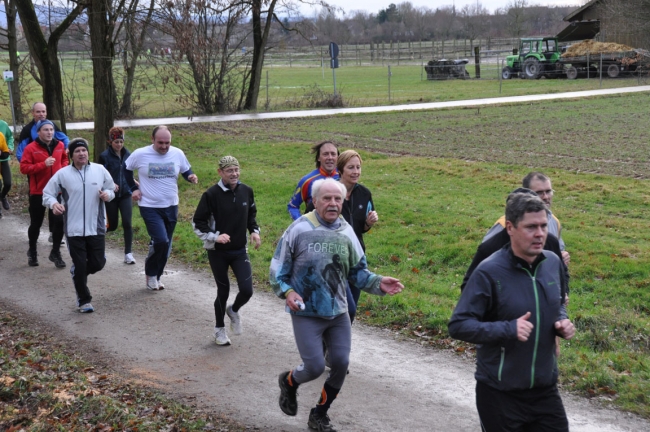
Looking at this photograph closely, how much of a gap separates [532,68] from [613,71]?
5252mm

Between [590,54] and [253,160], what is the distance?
109 feet

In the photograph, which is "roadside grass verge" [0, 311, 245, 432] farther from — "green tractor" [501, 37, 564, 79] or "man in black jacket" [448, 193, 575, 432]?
"green tractor" [501, 37, 564, 79]

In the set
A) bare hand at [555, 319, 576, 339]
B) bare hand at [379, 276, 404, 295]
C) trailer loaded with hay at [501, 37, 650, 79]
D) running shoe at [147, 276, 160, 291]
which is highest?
trailer loaded with hay at [501, 37, 650, 79]

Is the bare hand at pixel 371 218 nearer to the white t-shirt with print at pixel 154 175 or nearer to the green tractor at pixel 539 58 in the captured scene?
the white t-shirt with print at pixel 154 175

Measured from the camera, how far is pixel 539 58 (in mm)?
49688

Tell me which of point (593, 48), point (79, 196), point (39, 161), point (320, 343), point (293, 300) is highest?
point (593, 48)

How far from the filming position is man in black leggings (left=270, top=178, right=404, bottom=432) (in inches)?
218

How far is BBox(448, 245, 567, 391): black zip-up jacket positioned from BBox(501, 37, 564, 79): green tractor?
4788 centimetres

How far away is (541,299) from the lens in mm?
4137

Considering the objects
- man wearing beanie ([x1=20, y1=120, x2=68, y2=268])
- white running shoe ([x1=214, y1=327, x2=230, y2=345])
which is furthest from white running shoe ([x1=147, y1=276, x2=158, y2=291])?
white running shoe ([x1=214, y1=327, x2=230, y2=345])

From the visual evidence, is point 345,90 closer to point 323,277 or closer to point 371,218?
point 371,218

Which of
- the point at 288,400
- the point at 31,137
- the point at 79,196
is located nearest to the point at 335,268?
the point at 288,400

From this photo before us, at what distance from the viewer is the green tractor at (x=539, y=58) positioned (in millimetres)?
49688

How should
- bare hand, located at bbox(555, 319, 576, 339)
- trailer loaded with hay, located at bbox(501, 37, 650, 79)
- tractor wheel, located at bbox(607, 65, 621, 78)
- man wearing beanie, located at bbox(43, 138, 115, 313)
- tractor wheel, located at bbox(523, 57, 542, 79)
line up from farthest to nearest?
tractor wheel, located at bbox(523, 57, 542, 79) < trailer loaded with hay, located at bbox(501, 37, 650, 79) < tractor wheel, located at bbox(607, 65, 621, 78) < man wearing beanie, located at bbox(43, 138, 115, 313) < bare hand, located at bbox(555, 319, 576, 339)
